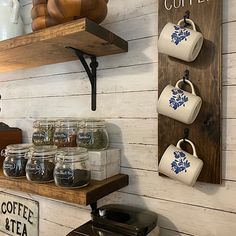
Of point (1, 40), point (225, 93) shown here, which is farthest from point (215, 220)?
point (1, 40)

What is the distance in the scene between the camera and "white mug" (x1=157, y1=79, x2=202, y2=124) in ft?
2.22

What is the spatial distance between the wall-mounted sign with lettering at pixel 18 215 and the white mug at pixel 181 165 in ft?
2.45

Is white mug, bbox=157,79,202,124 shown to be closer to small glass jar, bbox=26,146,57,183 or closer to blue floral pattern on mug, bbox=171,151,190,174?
blue floral pattern on mug, bbox=171,151,190,174

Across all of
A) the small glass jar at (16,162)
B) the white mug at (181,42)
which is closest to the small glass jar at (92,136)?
the small glass jar at (16,162)

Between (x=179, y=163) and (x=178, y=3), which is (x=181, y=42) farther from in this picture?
A: (x=179, y=163)

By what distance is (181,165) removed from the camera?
0.69 metres

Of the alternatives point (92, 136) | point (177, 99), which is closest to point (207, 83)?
point (177, 99)

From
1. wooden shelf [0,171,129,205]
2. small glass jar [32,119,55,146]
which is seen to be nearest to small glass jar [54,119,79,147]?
small glass jar [32,119,55,146]

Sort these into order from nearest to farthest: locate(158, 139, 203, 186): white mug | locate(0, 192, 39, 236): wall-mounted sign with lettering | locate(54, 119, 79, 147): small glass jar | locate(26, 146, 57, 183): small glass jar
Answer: locate(158, 139, 203, 186): white mug
locate(26, 146, 57, 183): small glass jar
locate(54, 119, 79, 147): small glass jar
locate(0, 192, 39, 236): wall-mounted sign with lettering

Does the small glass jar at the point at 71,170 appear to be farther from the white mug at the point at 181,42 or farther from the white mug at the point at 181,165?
the white mug at the point at 181,42

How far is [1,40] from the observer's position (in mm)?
916

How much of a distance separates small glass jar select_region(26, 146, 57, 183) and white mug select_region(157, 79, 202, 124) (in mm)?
390

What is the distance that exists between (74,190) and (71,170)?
0.20 ft

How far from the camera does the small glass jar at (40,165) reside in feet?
2.55
